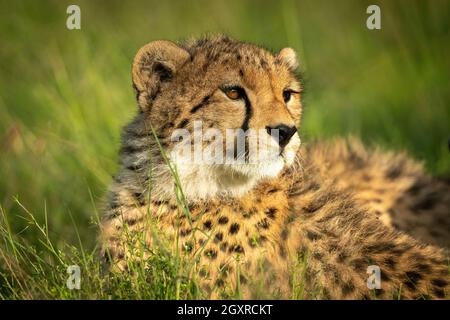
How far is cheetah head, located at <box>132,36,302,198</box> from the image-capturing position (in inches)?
144

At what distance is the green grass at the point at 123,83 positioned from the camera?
5.68m

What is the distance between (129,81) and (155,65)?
300 cm

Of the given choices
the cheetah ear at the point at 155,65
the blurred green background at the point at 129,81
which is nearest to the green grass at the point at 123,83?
the blurred green background at the point at 129,81

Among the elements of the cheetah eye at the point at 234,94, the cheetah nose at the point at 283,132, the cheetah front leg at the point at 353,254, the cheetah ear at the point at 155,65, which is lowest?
the cheetah front leg at the point at 353,254

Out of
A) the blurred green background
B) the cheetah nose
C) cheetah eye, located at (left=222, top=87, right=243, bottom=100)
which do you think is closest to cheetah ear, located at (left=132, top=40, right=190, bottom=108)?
cheetah eye, located at (left=222, top=87, right=243, bottom=100)

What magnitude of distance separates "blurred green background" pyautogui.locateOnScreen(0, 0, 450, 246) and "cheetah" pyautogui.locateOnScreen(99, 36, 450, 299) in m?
1.39

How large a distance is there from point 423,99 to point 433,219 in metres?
2.78

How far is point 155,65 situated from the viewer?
3949 mm

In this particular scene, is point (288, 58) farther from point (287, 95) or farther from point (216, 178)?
point (216, 178)

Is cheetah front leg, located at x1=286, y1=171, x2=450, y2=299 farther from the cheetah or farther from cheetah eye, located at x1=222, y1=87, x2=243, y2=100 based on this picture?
cheetah eye, located at x1=222, y1=87, x2=243, y2=100

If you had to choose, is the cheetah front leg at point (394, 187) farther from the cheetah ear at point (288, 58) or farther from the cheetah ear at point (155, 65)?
the cheetah ear at point (155, 65)

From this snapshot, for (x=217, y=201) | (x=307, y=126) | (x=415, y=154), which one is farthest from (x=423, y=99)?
(x=217, y=201)

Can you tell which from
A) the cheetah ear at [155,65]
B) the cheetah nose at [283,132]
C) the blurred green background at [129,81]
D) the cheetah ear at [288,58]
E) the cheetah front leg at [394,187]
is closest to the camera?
the cheetah nose at [283,132]

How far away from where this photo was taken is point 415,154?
6.97m
